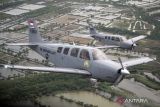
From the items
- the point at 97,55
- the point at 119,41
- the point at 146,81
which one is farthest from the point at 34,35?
the point at 146,81

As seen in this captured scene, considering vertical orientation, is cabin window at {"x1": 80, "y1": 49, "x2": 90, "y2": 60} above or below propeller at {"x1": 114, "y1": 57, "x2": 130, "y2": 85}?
above

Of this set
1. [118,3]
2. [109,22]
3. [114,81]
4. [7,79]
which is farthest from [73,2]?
[114,81]

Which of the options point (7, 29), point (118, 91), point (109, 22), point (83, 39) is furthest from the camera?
point (109, 22)

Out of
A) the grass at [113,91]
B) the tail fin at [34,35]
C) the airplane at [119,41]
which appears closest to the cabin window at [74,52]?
the tail fin at [34,35]

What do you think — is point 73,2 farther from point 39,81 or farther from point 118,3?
point 39,81

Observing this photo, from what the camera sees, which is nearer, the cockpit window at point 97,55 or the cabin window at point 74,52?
the cockpit window at point 97,55

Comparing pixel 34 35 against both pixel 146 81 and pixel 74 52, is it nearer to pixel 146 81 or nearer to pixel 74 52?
pixel 74 52

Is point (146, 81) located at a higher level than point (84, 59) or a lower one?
lower

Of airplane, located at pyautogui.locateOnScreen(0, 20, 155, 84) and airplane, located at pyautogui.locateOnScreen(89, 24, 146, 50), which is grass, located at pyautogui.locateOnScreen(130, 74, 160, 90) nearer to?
airplane, located at pyautogui.locateOnScreen(89, 24, 146, 50)

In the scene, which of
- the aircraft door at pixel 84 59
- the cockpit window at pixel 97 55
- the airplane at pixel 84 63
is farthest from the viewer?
the aircraft door at pixel 84 59

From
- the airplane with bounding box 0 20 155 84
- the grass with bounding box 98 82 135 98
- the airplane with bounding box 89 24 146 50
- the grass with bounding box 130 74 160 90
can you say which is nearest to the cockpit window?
the airplane with bounding box 0 20 155 84

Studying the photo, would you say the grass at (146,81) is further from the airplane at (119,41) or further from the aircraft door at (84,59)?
the aircraft door at (84,59)
